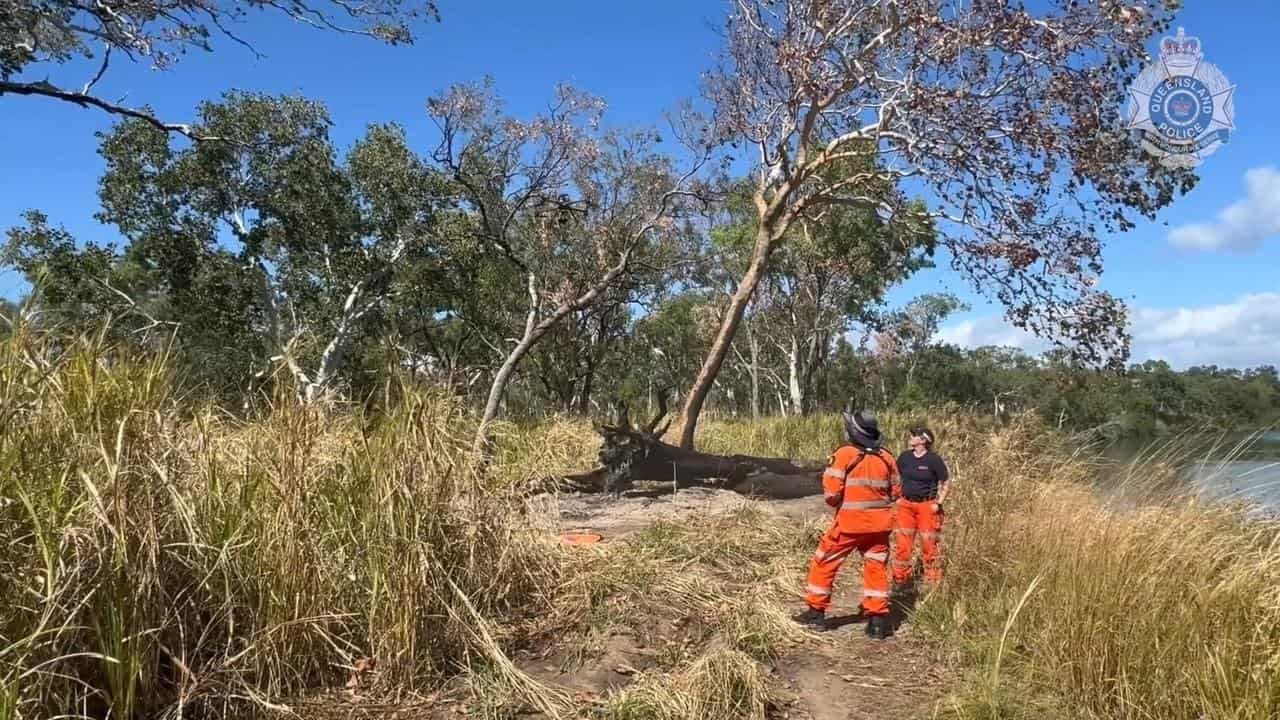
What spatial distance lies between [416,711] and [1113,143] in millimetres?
9752

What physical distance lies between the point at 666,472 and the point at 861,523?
5562 millimetres

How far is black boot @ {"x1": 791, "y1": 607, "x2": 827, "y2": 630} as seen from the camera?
16.9 feet

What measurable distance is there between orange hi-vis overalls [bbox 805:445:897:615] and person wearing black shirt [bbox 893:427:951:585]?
822mm

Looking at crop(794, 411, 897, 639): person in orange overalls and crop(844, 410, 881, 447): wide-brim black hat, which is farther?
crop(844, 410, 881, 447): wide-brim black hat

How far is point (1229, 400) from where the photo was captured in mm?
7145

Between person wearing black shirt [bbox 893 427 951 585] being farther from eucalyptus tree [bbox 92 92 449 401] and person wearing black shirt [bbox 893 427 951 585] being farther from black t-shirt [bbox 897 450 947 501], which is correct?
eucalyptus tree [bbox 92 92 449 401]

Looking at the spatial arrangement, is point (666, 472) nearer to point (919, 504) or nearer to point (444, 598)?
point (919, 504)

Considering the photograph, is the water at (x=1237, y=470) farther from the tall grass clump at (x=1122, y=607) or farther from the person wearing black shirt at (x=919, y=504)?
the person wearing black shirt at (x=919, y=504)

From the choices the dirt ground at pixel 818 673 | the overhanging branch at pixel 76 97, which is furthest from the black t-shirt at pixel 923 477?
the overhanging branch at pixel 76 97

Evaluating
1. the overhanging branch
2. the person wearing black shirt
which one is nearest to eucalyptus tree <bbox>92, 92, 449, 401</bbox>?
the overhanging branch

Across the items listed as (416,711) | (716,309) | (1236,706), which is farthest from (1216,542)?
(716,309)

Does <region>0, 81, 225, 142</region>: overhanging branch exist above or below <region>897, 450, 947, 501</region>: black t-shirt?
above

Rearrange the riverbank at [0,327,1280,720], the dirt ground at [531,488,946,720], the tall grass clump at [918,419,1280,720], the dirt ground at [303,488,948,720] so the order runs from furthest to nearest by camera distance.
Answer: the dirt ground at [531,488,946,720]
the dirt ground at [303,488,948,720]
the tall grass clump at [918,419,1280,720]
the riverbank at [0,327,1280,720]

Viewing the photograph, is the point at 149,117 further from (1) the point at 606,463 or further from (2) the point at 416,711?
(2) the point at 416,711
